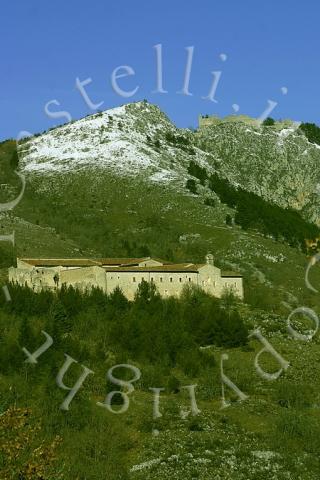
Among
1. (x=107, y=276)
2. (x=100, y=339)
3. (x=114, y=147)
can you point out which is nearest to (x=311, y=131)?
(x=114, y=147)

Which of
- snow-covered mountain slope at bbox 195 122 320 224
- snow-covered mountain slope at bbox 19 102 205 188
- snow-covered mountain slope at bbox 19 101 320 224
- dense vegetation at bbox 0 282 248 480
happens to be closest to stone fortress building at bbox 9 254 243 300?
dense vegetation at bbox 0 282 248 480

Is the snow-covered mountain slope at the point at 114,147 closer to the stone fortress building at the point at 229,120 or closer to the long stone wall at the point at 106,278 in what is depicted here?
the stone fortress building at the point at 229,120

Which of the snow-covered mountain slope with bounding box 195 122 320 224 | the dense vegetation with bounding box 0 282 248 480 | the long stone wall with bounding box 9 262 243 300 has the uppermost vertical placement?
the snow-covered mountain slope with bounding box 195 122 320 224

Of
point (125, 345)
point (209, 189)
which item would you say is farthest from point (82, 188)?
point (125, 345)

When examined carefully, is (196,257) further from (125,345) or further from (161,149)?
(161,149)

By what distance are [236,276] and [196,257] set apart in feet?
77.0

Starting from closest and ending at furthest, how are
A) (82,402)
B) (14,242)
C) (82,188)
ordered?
1. (82,402)
2. (14,242)
3. (82,188)

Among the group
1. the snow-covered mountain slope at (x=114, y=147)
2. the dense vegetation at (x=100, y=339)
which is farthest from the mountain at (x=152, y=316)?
the snow-covered mountain slope at (x=114, y=147)

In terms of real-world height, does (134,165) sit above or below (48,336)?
above

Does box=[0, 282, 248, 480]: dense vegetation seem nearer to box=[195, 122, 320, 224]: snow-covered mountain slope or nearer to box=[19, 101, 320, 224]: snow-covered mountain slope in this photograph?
box=[19, 101, 320, 224]: snow-covered mountain slope

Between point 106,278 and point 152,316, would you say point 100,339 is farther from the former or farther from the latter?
point 106,278

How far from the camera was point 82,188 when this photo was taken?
131 m

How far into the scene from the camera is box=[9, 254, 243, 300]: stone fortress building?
71.8 meters

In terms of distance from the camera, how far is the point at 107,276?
7256 centimetres
